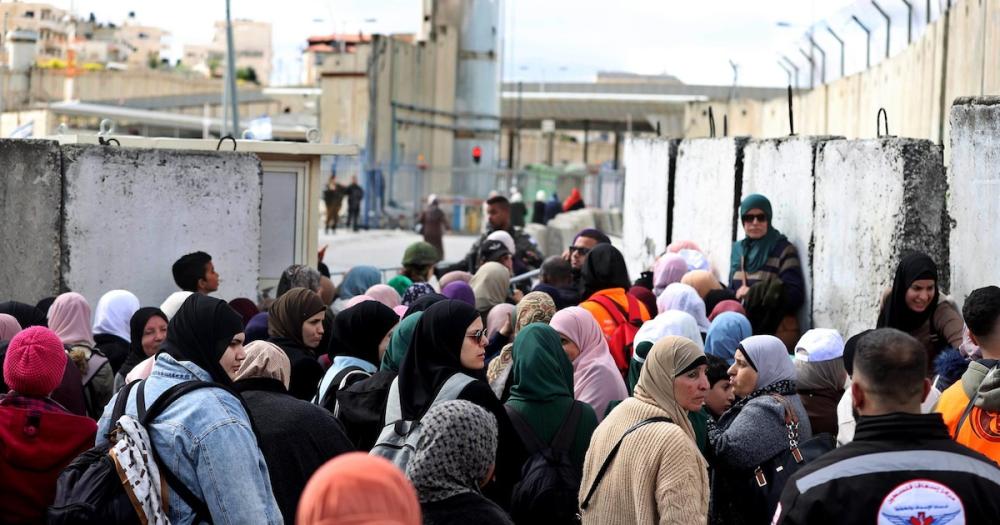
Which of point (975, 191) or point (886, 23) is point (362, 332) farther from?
point (886, 23)

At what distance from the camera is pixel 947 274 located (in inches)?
280

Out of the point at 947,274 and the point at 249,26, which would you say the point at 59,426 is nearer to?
the point at 947,274

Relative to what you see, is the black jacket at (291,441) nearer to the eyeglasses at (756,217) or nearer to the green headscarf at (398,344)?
the green headscarf at (398,344)

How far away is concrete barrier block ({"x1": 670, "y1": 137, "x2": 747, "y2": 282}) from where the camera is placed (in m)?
10.0

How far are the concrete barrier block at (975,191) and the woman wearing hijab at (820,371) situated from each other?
1.26 m

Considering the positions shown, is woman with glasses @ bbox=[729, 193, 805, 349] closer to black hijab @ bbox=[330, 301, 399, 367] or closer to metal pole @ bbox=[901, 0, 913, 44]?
black hijab @ bbox=[330, 301, 399, 367]

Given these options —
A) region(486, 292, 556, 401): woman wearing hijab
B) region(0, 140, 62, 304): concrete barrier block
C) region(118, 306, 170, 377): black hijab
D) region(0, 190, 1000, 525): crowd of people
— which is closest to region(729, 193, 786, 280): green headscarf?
region(0, 190, 1000, 525): crowd of people

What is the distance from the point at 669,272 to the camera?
8961 millimetres

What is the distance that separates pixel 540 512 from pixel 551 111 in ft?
200

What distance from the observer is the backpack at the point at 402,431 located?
451cm

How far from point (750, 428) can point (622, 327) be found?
2460 mm

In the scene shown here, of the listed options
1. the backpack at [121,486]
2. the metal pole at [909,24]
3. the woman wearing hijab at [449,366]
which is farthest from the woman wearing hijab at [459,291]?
the metal pole at [909,24]

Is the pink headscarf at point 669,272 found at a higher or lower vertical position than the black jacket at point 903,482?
higher

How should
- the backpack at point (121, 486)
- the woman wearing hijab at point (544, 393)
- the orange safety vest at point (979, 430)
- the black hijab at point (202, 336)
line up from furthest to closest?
the woman wearing hijab at point (544, 393)
the black hijab at point (202, 336)
the orange safety vest at point (979, 430)
the backpack at point (121, 486)
